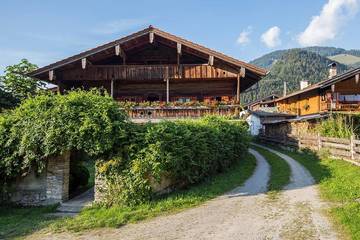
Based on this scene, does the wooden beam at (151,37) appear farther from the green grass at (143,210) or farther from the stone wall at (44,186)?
the stone wall at (44,186)

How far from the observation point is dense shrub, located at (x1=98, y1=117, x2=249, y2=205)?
11992 mm

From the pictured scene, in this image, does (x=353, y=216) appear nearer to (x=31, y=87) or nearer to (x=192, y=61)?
(x=192, y=61)

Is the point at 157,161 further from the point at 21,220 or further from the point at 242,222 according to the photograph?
the point at 21,220

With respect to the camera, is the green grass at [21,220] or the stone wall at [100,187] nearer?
the green grass at [21,220]

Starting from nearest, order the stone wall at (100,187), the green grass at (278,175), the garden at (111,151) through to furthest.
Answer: the garden at (111,151) → the stone wall at (100,187) → the green grass at (278,175)

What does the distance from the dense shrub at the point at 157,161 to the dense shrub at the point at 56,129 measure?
710mm

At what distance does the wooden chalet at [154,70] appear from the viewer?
24594 mm

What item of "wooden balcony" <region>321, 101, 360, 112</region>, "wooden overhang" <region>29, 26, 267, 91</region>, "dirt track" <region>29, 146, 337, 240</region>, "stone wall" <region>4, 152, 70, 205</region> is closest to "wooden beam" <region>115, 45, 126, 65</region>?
"wooden overhang" <region>29, 26, 267, 91</region>

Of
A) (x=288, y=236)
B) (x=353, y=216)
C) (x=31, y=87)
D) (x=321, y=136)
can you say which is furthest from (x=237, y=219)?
(x=31, y=87)

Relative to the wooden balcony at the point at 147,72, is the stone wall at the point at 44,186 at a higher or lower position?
lower

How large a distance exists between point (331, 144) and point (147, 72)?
12.2m

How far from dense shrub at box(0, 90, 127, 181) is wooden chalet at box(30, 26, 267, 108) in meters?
11.1

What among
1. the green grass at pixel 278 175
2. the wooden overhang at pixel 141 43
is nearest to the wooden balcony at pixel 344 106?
the wooden overhang at pixel 141 43

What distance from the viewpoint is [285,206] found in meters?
11.2
